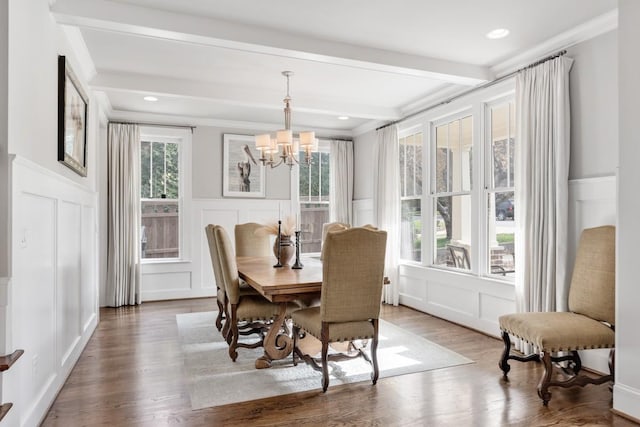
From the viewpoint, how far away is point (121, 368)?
324cm

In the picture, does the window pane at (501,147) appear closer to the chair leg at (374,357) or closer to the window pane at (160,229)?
the chair leg at (374,357)

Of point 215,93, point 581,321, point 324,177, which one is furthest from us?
point 324,177

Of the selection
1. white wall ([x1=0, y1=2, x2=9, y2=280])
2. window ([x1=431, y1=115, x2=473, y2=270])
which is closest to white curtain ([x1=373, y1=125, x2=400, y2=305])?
window ([x1=431, y1=115, x2=473, y2=270])

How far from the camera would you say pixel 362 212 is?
261 inches

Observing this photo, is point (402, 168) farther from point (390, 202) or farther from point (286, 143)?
point (286, 143)

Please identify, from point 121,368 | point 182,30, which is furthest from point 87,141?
point 121,368

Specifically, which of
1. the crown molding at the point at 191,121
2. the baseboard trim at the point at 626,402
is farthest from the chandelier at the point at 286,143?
the baseboard trim at the point at 626,402

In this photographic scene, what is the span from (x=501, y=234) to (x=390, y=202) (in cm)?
180

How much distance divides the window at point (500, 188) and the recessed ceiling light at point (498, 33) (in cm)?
85

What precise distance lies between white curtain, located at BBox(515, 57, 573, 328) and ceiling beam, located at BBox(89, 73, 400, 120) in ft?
6.96

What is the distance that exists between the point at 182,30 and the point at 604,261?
10.9 ft

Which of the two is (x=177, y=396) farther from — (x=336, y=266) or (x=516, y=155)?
(x=516, y=155)

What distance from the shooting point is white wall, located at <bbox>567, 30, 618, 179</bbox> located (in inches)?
120

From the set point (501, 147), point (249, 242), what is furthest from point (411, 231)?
point (249, 242)
